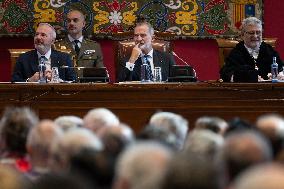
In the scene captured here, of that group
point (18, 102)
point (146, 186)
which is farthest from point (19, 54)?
point (146, 186)

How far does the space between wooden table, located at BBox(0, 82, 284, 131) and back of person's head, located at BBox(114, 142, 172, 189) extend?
11.1ft

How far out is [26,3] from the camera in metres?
7.55

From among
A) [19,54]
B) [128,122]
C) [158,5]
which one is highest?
[158,5]

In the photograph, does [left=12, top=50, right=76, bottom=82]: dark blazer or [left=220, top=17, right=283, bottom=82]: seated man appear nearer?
[left=12, top=50, right=76, bottom=82]: dark blazer

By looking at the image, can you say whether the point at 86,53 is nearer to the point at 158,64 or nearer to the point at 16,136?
the point at 158,64

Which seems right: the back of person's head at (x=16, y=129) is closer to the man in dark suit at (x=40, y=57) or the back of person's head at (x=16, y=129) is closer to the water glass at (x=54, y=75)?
the water glass at (x=54, y=75)

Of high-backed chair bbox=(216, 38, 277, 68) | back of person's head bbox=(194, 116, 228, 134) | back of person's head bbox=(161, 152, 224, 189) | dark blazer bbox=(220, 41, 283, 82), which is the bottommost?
back of person's head bbox=(194, 116, 228, 134)

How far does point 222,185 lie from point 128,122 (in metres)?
3.37

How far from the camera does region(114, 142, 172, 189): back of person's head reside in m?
1.71

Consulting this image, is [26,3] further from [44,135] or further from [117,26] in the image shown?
[44,135]

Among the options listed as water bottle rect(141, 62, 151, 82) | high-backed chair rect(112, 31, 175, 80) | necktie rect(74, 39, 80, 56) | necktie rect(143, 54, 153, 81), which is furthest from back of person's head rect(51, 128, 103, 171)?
necktie rect(74, 39, 80, 56)

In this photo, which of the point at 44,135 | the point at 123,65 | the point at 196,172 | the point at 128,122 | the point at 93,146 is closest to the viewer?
the point at 196,172

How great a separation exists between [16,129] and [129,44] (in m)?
4.12

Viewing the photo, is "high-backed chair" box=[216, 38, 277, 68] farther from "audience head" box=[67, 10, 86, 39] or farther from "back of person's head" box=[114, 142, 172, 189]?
"back of person's head" box=[114, 142, 172, 189]
